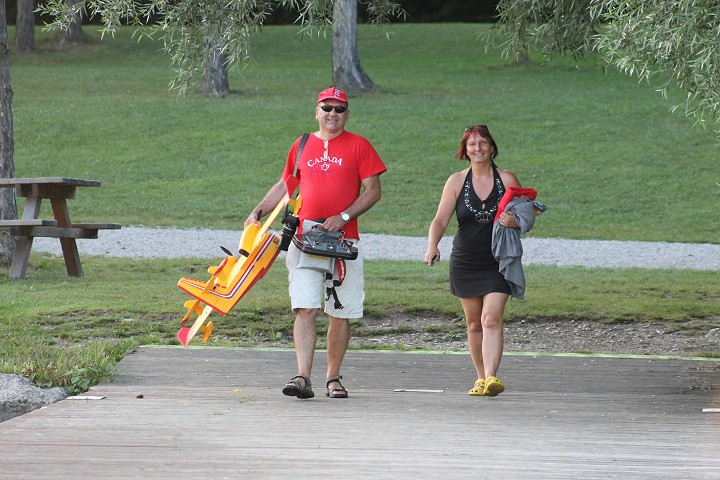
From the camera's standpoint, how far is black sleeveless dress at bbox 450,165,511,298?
23.1ft

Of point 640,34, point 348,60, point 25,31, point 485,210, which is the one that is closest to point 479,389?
point 485,210

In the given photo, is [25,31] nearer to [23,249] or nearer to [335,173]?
[23,249]

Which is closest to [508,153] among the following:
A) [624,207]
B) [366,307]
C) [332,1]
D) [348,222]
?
[624,207]

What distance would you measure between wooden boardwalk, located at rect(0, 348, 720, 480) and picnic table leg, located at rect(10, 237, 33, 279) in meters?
4.85

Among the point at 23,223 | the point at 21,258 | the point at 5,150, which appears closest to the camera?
the point at 23,223

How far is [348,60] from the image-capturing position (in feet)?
95.3

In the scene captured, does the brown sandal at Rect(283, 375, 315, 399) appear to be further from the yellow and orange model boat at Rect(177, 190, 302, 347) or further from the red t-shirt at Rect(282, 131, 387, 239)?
the red t-shirt at Rect(282, 131, 387, 239)

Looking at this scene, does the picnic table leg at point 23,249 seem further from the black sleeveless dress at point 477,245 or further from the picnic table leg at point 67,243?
the black sleeveless dress at point 477,245

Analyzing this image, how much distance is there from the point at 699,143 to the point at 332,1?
16863 millimetres

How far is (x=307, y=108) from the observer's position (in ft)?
88.9

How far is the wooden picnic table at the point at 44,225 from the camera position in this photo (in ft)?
40.1

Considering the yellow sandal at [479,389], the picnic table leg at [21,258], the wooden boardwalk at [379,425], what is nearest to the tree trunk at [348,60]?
the picnic table leg at [21,258]

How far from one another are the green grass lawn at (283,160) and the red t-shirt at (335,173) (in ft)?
5.71

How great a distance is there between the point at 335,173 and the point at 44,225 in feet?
20.6
